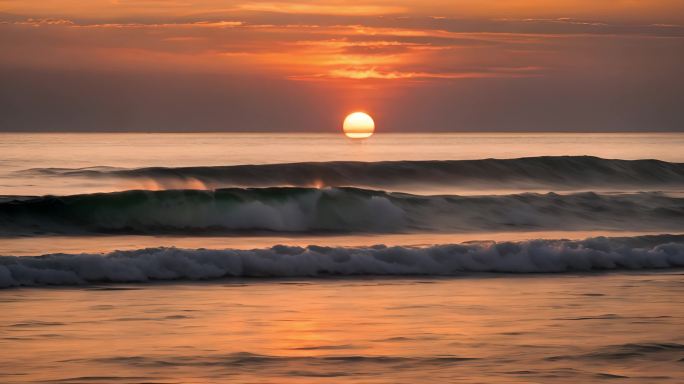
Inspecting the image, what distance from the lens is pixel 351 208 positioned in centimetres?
2338

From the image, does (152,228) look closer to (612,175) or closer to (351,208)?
(351,208)

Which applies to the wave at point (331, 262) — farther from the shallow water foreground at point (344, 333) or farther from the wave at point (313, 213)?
the wave at point (313, 213)

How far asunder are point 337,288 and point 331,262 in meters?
1.74

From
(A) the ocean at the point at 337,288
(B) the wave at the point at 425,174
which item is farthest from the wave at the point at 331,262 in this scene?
(B) the wave at the point at 425,174

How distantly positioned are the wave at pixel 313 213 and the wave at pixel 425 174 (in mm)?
7492

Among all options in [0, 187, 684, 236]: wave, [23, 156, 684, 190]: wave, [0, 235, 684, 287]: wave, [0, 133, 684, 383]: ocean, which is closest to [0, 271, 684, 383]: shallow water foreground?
[0, 133, 684, 383]: ocean

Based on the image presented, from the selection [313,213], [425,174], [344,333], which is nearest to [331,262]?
[344,333]

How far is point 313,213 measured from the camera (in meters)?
23.4

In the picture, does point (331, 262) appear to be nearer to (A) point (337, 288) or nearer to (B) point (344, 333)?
(A) point (337, 288)

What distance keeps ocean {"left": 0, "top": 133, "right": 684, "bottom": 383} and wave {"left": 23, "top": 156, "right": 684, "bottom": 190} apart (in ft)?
25.1

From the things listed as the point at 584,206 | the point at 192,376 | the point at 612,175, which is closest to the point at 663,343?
the point at 192,376

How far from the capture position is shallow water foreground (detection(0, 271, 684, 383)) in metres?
7.84

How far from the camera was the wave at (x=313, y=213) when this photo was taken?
21.4 metres

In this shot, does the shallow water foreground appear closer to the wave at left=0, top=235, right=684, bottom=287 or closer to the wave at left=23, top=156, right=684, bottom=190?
the wave at left=0, top=235, right=684, bottom=287
